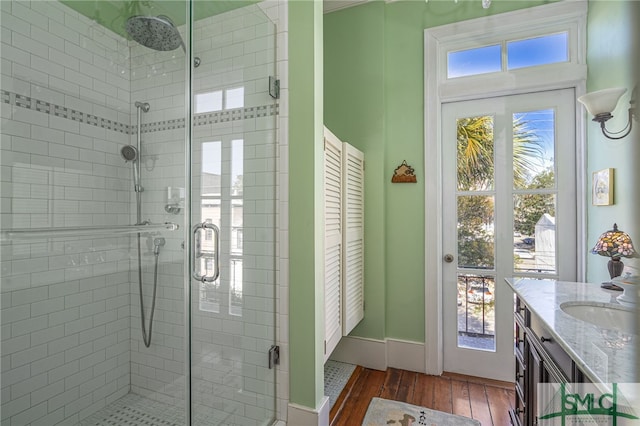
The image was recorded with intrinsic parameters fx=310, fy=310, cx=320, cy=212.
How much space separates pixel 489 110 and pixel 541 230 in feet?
2.94

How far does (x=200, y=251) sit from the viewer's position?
55.4 inches

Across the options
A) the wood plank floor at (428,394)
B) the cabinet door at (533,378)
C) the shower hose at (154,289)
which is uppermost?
the shower hose at (154,289)

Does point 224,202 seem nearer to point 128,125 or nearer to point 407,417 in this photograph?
point 128,125

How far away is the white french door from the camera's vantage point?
2.03 metres

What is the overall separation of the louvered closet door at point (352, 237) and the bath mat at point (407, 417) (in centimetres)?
47

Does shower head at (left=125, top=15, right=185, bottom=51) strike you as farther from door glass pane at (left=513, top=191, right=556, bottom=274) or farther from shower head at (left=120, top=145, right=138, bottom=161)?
door glass pane at (left=513, top=191, right=556, bottom=274)

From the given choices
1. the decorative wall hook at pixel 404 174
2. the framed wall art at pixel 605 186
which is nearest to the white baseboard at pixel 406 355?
the decorative wall hook at pixel 404 174

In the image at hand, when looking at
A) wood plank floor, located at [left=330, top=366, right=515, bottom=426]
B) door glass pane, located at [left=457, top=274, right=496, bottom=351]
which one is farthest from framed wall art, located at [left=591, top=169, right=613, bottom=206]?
wood plank floor, located at [left=330, top=366, right=515, bottom=426]

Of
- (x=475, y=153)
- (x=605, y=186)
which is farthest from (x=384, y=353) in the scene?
(x=605, y=186)

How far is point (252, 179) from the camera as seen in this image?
5.29 feet

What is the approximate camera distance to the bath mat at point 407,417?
5.66ft

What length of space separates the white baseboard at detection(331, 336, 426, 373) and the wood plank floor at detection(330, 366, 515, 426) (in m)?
0.05

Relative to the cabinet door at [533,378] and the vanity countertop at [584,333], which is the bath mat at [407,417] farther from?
the vanity countertop at [584,333]

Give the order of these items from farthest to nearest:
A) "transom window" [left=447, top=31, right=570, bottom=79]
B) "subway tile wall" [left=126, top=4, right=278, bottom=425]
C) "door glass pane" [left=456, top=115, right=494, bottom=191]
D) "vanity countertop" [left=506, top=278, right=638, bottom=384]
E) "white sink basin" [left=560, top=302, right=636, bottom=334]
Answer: "door glass pane" [left=456, top=115, right=494, bottom=191] < "transom window" [left=447, top=31, right=570, bottom=79] < "subway tile wall" [left=126, top=4, right=278, bottom=425] < "white sink basin" [left=560, top=302, right=636, bottom=334] < "vanity countertop" [left=506, top=278, right=638, bottom=384]
